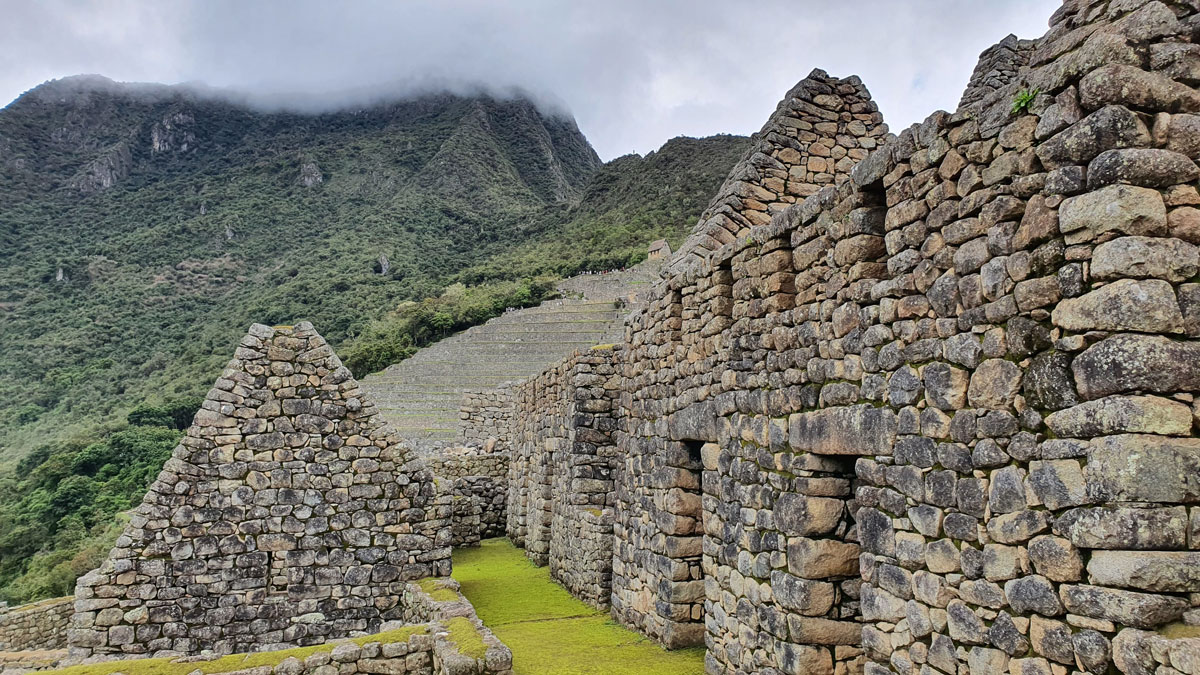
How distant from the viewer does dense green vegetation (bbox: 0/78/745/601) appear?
139 ft

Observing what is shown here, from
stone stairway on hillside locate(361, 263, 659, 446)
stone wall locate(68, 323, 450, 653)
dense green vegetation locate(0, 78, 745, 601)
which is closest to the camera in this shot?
stone wall locate(68, 323, 450, 653)

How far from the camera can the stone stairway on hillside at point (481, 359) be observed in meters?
36.2

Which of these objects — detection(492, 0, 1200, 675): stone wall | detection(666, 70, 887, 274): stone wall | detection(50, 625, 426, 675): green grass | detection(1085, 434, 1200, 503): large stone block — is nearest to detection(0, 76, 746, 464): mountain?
detection(50, 625, 426, 675): green grass

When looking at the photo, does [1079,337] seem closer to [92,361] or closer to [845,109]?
[845,109]

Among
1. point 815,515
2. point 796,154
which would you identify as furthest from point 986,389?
point 796,154

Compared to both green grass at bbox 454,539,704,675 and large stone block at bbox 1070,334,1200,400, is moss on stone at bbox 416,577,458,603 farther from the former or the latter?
large stone block at bbox 1070,334,1200,400

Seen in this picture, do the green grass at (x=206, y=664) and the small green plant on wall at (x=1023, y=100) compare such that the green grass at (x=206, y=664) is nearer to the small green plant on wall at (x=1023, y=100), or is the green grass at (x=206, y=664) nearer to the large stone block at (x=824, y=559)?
the large stone block at (x=824, y=559)

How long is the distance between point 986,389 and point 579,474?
647 centimetres

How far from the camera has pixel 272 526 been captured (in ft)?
25.2

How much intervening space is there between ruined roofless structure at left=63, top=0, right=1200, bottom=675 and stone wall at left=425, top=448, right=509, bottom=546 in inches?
243

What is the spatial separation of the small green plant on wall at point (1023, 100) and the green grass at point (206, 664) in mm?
5397

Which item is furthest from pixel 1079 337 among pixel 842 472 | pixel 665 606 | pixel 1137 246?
pixel 665 606

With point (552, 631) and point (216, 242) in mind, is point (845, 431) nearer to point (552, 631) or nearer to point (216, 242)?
point (552, 631)

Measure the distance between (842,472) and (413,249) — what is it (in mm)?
92777
